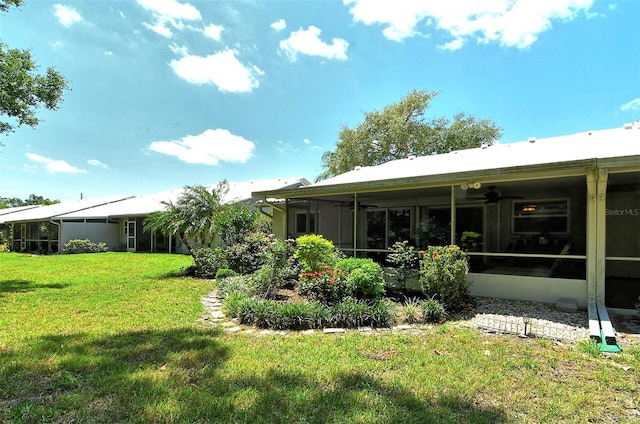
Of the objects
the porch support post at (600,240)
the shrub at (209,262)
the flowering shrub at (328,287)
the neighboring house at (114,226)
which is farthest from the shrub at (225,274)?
the neighboring house at (114,226)

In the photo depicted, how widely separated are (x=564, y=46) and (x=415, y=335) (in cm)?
1673

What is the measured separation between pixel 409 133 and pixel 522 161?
18375 mm

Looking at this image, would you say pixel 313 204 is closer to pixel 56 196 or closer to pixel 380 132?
pixel 380 132

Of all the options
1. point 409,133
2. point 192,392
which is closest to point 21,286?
point 192,392

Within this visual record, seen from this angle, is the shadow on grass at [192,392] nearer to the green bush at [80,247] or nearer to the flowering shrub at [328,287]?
the flowering shrub at [328,287]

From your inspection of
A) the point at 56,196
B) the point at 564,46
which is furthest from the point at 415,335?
the point at 56,196

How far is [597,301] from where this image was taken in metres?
6.37

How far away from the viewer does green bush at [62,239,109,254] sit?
2131cm

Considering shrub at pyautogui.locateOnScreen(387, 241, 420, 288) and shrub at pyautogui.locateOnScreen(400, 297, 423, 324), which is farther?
shrub at pyautogui.locateOnScreen(387, 241, 420, 288)

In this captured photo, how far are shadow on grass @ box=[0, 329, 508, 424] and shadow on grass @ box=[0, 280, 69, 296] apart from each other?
19.5 ft

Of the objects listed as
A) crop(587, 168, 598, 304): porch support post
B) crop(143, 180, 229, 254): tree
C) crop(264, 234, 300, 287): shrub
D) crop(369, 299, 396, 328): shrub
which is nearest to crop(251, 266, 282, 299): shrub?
crop(264, 234, 300, 287): shrub

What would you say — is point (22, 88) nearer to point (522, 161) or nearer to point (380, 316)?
point (380, 316)

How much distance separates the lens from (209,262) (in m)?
11.2

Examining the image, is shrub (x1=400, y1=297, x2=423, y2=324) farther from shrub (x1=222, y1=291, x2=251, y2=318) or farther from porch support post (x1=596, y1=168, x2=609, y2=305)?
porch support post (x1=596, y1=168, x2=609, y2=305)
